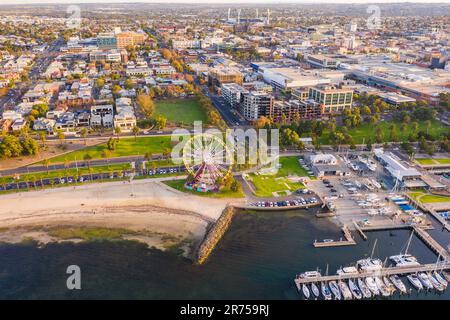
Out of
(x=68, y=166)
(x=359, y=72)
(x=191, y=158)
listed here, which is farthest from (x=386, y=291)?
(x=359, y=72)

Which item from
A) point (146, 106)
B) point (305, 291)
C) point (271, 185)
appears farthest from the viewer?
point (146, 106)

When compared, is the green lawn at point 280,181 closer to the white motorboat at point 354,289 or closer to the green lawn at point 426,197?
the green lawn at point 426,197

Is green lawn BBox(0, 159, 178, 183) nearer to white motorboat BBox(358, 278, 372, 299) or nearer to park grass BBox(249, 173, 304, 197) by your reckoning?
park grass BBox(249, 173, 304, 197)

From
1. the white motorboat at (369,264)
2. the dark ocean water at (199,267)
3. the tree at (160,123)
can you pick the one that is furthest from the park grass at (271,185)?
the tree at (160,123)

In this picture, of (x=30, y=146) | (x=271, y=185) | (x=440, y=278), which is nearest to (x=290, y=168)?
(x=271, y=185)

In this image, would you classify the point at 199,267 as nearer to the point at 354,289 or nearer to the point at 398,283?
the point at 354,289

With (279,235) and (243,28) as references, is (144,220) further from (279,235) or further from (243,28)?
(243,28)

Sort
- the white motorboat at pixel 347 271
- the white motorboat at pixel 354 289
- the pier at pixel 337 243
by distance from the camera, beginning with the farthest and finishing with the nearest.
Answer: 1. the pier at pixel 337 243
2. the white motorboat at pixel 347 271
3. the white motorboat at pixel 354 289
